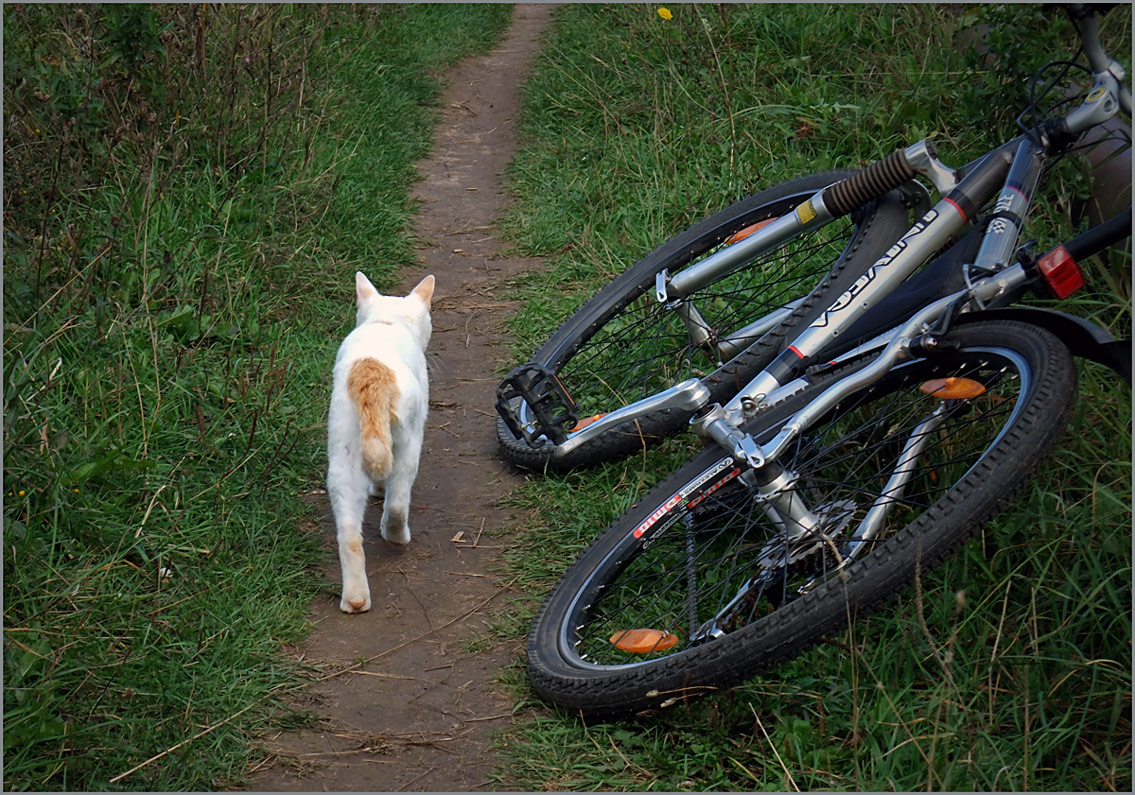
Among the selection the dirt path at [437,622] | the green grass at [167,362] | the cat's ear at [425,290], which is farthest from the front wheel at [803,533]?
the cat's ear at [425,290]

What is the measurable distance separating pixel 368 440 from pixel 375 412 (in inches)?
3.7

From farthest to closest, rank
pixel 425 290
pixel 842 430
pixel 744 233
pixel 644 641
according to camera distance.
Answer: pixel 425 290, pixel 744 233, pixel 842 430, pixel 644 641

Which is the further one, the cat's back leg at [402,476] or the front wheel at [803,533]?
the cat's back leg at [402,476]

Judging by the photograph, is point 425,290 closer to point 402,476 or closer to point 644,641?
point 402,476

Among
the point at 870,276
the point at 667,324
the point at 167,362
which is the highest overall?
the point at 870,276

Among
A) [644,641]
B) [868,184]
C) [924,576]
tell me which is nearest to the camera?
[924,576]

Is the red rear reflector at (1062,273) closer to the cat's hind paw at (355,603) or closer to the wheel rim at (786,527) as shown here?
the wheel rim at (786,527)

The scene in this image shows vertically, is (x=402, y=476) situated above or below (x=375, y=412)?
below

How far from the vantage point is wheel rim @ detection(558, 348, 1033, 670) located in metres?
2.72

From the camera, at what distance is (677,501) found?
9.73ft

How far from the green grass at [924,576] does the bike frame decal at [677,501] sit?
20.9 inches

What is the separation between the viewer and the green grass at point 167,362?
9.00 feet

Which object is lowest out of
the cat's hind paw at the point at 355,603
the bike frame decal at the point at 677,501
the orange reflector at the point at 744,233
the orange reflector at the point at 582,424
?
the cat's hind paw at the point at 355,603

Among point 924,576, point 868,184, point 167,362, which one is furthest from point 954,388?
A: point 167,362
